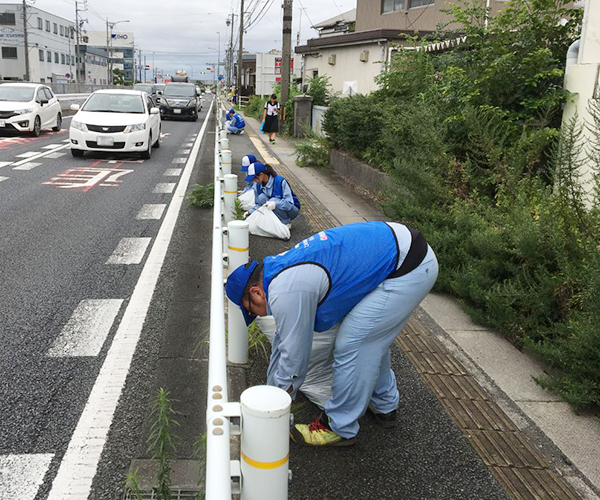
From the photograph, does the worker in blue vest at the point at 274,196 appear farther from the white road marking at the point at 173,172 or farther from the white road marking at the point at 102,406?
the white road marking at the point at 173,172

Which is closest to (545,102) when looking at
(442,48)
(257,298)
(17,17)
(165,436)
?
(257,298)

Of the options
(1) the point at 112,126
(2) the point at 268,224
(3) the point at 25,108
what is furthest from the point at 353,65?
(2) the point at 268,224

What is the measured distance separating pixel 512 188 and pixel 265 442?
5.14m

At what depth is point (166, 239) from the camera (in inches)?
310

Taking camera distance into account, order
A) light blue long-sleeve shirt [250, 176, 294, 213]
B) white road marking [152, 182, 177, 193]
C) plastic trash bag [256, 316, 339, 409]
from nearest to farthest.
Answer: plastic trash bag [256, 316, 339, 409] → light blue long-sleeve shirt [250, 176, 294, 213] → white road marking [152, 182, 177, 193]

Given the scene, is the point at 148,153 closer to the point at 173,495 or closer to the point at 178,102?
the point at 173,495

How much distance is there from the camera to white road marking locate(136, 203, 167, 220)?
9197 mm

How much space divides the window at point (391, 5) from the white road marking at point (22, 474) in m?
23.6

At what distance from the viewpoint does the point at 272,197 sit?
8297mm

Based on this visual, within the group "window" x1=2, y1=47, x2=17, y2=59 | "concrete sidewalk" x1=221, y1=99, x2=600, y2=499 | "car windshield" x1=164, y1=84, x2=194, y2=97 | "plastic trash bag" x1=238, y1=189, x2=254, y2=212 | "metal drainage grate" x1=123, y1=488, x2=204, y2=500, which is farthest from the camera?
"window" x1=2, y1=47, x2=17, y2=59

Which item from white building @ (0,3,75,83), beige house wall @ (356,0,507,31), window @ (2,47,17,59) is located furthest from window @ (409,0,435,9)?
window @ (2,47,17,59)

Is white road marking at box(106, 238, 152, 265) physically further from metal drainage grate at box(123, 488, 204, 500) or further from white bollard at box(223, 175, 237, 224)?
metal drainage grate at box(123, 488, 204, 500)

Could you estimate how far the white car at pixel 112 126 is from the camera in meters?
15.0

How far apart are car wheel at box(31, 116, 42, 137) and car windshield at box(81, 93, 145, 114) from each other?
4.40 metres
